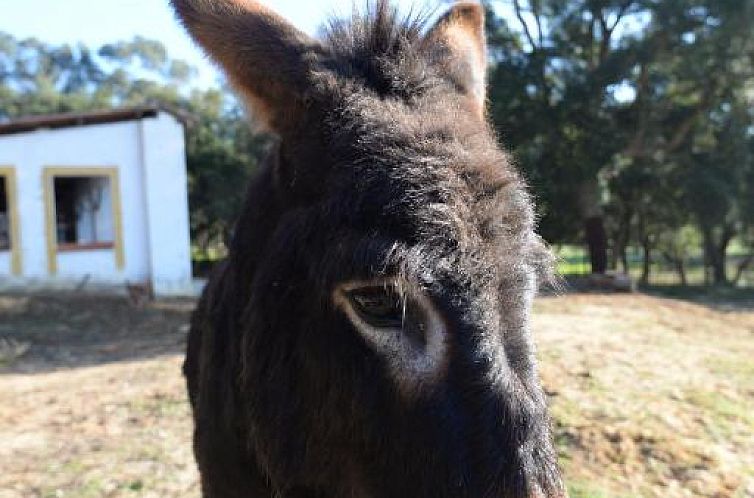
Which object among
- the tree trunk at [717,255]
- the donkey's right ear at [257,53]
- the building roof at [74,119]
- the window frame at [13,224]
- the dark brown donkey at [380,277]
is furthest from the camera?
the tree trunk at [717,255]

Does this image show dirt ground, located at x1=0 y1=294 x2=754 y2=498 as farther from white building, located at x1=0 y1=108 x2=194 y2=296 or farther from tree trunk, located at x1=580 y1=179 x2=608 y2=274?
tree trunk, located at x1=580 y1=179 x2=608 y2=274

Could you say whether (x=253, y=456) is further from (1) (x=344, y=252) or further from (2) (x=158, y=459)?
(2) (x=158, y=459)

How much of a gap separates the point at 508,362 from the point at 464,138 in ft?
2.14

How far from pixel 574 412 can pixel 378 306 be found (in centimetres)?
447

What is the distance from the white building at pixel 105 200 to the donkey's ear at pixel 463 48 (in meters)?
16.2

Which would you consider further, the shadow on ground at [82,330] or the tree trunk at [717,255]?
the tree trunk at [717,255]

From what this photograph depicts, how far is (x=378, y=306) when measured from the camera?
1.60m

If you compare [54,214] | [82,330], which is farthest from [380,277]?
[54,214]

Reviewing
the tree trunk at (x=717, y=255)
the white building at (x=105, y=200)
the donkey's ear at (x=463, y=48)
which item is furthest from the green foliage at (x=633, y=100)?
the donkey's ear at (x=463, y=48)

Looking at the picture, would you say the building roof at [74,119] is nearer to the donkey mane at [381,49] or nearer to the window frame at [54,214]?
the window frame at [54,214]

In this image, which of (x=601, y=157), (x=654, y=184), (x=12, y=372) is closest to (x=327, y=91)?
→ (x=12, y=372)

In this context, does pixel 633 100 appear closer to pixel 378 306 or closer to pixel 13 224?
pixel 13 224

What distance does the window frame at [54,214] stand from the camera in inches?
656

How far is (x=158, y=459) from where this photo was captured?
5.29m
